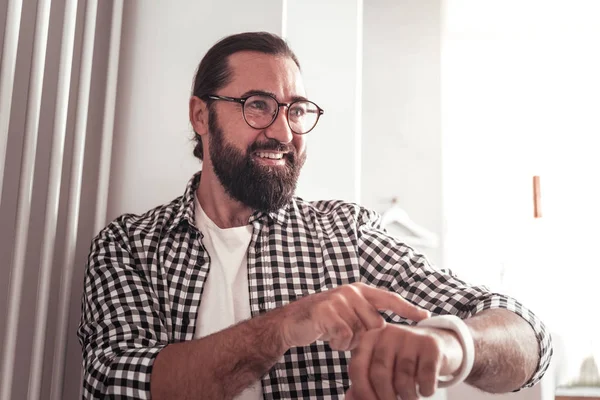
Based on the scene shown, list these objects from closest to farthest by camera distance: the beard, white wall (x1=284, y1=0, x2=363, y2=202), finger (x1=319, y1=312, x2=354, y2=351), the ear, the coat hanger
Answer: finger (x1=319, y1=312, x2=354, y2=351), the beard, the ear, white wall (x1=284, y1=0, x2=363, y2=202), the coat hanger

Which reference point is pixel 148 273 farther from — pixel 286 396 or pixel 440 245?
pixel 440 245

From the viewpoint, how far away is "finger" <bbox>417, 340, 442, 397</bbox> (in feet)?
2.33

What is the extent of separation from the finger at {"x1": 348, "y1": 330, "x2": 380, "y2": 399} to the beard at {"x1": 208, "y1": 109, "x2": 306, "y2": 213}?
0.61 meters

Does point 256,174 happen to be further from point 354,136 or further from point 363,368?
point 363,368

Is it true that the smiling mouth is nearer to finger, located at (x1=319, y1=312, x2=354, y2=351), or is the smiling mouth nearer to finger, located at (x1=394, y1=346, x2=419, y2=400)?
finger, located at (x1=319, y1=312, x2=354, y2=351)

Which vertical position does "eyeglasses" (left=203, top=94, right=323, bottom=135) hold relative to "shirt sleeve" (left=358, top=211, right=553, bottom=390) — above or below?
above

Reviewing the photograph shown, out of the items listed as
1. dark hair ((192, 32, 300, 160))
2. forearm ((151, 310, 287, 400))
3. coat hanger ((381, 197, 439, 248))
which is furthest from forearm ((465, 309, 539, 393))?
coat hanger ((381, 197, 439, 248))

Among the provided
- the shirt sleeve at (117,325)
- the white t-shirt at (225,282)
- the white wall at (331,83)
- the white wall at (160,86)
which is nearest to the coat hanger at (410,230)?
the white wall at (331,83)

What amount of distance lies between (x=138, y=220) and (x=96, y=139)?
0.28 metres

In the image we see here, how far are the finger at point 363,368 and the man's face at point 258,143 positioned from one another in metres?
0.61

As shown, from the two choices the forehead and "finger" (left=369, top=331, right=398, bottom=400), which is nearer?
"finger" (left=369, top=331, right=398, bottom=400)

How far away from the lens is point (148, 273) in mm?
1220

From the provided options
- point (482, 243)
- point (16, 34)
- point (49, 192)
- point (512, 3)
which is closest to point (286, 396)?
point (49, 192)

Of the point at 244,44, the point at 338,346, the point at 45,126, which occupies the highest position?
the point at 244,44
